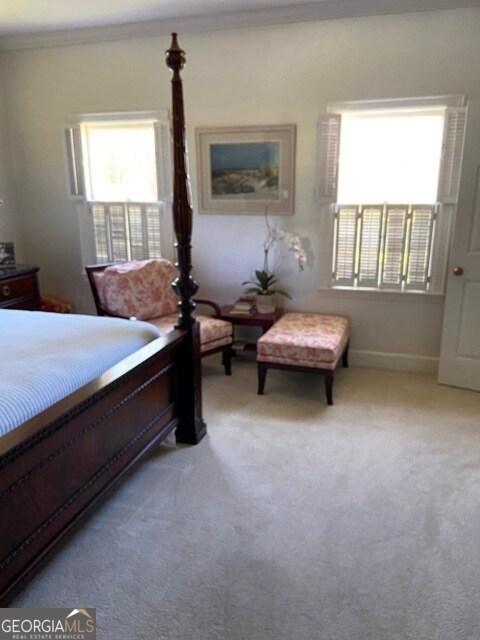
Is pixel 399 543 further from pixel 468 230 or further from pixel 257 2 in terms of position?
pixel 257 2

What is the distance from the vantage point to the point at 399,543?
6.70 feet

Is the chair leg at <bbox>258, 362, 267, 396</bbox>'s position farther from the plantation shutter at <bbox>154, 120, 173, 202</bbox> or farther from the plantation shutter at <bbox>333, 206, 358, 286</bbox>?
the plantation shutter at <bbox>154, 120, 173, 202</bbox>

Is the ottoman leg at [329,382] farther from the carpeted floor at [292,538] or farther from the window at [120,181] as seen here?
the window at [120,181]

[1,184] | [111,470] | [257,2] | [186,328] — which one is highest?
[257,2]

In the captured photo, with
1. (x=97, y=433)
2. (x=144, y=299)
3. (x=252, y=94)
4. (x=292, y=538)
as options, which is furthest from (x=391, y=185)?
(x=97, y=433)

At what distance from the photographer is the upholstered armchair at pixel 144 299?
147 inches

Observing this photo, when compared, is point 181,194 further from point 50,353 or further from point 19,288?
point 19,288

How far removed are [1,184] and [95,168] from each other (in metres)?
0.89

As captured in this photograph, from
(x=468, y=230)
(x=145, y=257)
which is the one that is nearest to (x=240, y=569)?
(x=468, y=230)

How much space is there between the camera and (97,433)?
1965 millimetres

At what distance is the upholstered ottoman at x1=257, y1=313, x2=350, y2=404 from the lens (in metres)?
3.30

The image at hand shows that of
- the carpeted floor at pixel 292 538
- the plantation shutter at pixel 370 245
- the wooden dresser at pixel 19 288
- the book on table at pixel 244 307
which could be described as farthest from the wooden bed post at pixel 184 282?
the wooden dresser at pixel 19 288

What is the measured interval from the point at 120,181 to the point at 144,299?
126 centimetres

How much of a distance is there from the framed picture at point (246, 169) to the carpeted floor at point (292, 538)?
1.82 metres
